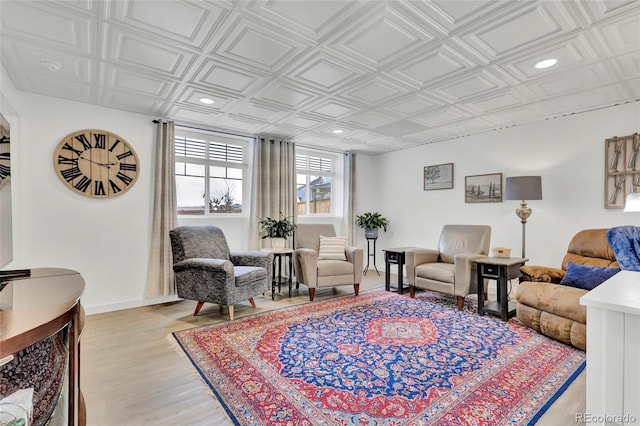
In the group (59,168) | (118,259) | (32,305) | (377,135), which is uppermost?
(377,135)

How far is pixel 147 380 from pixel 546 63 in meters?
3.84

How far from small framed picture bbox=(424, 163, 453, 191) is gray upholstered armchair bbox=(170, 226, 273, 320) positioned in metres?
3.04

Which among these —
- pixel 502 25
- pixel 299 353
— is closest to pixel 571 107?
pixel 502 25

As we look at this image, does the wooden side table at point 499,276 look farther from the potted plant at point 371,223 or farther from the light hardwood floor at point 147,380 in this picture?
the potted plant at point 371,223

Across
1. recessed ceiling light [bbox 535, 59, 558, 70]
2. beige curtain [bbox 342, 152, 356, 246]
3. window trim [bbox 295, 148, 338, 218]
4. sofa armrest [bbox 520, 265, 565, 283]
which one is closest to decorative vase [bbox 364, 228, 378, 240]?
beige curtain [bbox 342, 152, 356, 246]

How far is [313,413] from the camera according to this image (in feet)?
5.54

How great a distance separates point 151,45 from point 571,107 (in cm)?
428

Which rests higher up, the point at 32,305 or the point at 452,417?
the point at 32,305

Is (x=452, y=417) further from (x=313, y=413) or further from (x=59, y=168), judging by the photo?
(x=59, y=168)

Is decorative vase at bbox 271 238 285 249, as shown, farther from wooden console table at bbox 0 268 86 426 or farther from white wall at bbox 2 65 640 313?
wooden console table at bbox 0 268 86 426

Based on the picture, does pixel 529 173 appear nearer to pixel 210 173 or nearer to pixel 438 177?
pixel 438 177

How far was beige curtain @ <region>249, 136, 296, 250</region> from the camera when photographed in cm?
466

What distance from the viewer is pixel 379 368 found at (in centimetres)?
219

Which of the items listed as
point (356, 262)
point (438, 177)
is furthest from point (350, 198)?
point (356, 262)
